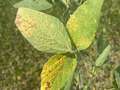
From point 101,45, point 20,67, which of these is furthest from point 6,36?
point 101,45

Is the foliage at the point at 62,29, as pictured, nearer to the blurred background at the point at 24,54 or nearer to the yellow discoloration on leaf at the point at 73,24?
the yellow discoloration on leaf at the point at 73,24

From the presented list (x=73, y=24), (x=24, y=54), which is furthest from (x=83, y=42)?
(x=24, y=54)

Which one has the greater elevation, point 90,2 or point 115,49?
point 90,2

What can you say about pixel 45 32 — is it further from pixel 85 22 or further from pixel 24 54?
pixel 24 54

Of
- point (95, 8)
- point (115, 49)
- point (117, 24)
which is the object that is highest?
point (95, 8)

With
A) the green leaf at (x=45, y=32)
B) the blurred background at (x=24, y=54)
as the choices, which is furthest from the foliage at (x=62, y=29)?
the blurred background at (x=24, y=54)

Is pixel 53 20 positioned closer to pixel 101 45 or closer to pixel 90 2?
pixel 90 2

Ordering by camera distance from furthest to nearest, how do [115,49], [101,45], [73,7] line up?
[115,49] → [101,45] → [73,7]
